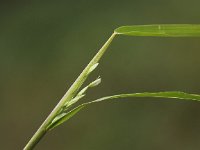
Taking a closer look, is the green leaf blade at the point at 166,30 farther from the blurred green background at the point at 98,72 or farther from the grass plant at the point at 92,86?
the blurred green background at the point at 98,72

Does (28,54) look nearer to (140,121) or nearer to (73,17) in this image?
(73,17)

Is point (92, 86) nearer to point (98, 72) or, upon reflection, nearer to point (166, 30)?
point (166, 30)

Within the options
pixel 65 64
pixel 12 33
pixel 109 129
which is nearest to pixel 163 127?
pixel 109 129

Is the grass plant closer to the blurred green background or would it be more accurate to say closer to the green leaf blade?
the green leaf blade

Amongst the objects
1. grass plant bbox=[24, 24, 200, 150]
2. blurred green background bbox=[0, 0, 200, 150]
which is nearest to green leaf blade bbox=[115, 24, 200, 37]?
grass plant bbox=[24, 24, 200, 150]

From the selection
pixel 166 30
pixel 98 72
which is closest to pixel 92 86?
pixel 166 30

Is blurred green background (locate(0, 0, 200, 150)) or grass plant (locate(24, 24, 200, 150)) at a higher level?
grass plant (locate(24, 24, 200, 150))

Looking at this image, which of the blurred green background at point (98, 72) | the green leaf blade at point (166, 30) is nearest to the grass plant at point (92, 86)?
the green leaf blade at point (166, 30)
